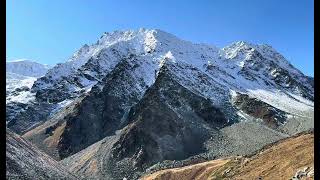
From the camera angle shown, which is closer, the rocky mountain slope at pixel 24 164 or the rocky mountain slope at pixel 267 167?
the rocky mountain slope at pixel 267 167

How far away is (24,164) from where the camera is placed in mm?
99812

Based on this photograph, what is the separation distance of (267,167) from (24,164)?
154ft

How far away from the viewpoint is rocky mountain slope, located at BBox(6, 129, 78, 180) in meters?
93.2

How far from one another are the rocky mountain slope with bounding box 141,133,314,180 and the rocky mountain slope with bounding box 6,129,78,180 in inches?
1436

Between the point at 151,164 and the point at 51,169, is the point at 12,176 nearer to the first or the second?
the point at 51,169

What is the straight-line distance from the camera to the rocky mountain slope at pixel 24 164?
93.2 meters

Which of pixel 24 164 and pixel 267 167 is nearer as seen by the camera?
pixel 24 164

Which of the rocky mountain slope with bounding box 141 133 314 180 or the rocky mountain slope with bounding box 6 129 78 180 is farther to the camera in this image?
the rocky mountain slope with bounding box 6 129 78 180

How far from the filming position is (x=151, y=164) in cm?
19325

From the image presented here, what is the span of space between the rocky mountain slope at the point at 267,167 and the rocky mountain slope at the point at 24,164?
36487 mm

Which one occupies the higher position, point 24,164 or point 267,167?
point 267,167

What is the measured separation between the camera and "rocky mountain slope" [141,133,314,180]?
9094 cm

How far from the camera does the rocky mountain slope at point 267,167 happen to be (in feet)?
298
